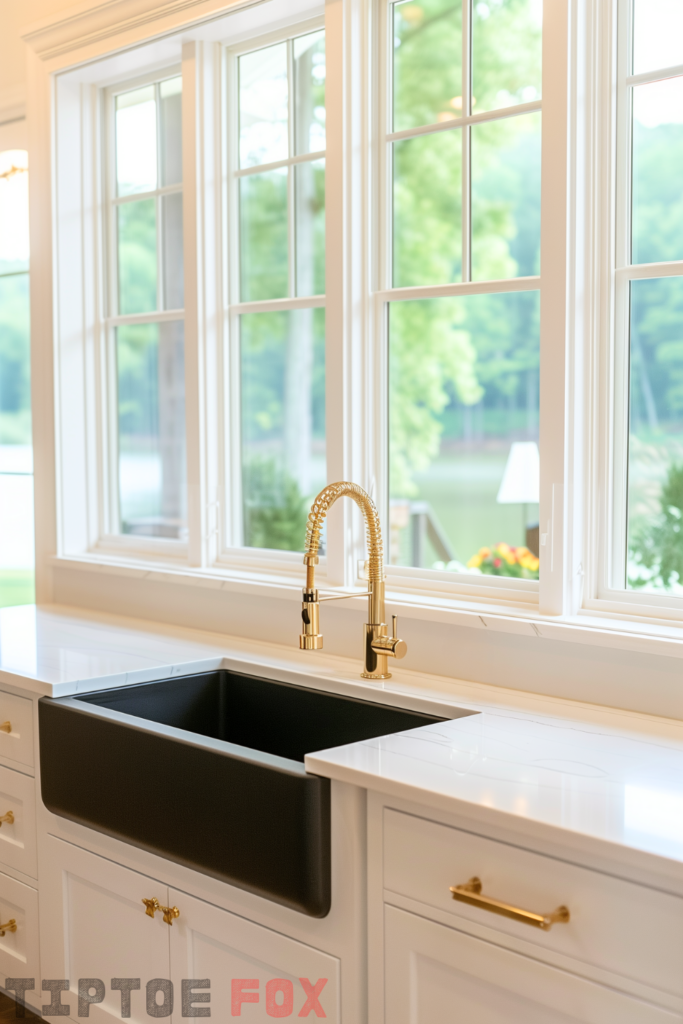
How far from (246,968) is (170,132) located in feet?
8.41

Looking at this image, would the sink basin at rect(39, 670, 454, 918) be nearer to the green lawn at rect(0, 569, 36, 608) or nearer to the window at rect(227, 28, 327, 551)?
the window at rect(227, 28, 327, 551)

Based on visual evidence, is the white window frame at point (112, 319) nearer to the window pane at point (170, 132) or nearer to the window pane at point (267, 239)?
the window pane at point (170, 132)

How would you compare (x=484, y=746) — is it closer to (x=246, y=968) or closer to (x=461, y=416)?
(x=246, y=968)

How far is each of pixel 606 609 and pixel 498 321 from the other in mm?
9548

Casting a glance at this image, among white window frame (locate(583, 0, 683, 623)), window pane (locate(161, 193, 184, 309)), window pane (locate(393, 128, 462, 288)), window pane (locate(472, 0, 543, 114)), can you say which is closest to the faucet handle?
white window frame (locate(583, 0, 683, 623))

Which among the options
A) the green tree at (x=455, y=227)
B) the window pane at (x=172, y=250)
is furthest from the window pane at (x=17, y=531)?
the green tree at (x=455, y=227)

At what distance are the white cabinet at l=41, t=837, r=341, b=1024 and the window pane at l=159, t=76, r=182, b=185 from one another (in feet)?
7.00

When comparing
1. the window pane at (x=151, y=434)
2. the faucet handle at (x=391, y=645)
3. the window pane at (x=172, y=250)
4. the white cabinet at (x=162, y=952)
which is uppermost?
the window pane at (x=172, y=250)

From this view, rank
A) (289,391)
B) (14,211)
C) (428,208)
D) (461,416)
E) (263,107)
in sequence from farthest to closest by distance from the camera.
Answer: (461,416)
(428,208)
(289,391)
(14,211)
(263,107)

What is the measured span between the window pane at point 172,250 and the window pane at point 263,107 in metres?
0.35

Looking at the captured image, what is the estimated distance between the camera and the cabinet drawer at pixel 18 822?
2.20m

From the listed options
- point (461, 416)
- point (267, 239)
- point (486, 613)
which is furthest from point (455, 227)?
point (486, 613)

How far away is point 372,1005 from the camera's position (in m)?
1.50

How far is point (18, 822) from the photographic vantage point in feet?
7.38
